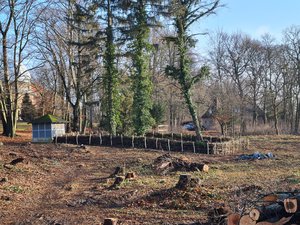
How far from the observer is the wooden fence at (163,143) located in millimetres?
24953

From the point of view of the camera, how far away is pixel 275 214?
5.96m

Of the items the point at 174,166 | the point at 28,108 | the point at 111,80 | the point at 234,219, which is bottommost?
the point at 174,166

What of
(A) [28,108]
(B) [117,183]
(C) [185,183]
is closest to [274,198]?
(C) [185,183]

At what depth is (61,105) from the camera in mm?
48750

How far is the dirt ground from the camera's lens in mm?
8750

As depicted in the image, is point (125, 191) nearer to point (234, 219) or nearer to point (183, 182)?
point (183, 182)

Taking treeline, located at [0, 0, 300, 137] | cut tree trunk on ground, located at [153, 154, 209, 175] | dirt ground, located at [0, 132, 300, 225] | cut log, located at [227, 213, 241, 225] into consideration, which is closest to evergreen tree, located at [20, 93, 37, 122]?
treeline, located at [0, 0, 300, 137]

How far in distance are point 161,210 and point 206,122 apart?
58.2 metres

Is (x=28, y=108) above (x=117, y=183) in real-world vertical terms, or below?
above

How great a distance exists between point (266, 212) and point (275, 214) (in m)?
0.16

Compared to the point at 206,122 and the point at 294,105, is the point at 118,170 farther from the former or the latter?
the point at 206,122

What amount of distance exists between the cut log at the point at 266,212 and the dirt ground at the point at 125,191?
23 centimetres

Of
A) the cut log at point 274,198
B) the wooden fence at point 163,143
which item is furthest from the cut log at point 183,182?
the wooden fence at point 163,143

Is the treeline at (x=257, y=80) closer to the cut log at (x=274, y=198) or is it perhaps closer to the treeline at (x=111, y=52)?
the treeline at (x=111, y=52)
